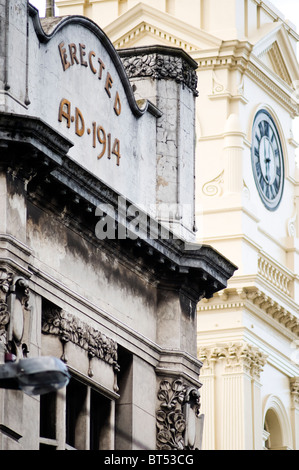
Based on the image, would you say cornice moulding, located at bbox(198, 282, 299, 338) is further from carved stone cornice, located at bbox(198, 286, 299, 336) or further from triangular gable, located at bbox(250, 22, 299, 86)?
triangular gable, located at bbox(250, 22, 299, 86)

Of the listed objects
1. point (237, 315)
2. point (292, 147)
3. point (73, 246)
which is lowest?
point (73, 246)

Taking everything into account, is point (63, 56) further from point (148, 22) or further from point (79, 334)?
point (148, 22)

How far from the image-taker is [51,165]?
103ft

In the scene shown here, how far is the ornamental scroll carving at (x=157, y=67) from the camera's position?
3809 cm

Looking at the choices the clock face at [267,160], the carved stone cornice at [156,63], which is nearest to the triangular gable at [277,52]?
the clock face at [267,160]

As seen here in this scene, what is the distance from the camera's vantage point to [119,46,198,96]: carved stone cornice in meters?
38.1

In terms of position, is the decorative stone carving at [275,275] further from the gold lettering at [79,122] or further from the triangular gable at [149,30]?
the gold lettering at [79,122]

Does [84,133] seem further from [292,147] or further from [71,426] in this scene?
[292,147]

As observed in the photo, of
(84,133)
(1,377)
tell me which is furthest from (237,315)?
(1,377)

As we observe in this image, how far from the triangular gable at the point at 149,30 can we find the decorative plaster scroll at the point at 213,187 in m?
3.83

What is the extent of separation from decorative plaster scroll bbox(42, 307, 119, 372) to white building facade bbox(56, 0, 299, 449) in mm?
21215

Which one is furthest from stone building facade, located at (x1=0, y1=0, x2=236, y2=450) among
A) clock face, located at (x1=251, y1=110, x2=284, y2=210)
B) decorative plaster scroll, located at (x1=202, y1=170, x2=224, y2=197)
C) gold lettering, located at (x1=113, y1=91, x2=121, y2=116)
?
clock face, located at (x1=251, y1=110, x2=284, y2=210)

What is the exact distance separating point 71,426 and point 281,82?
30192mm
